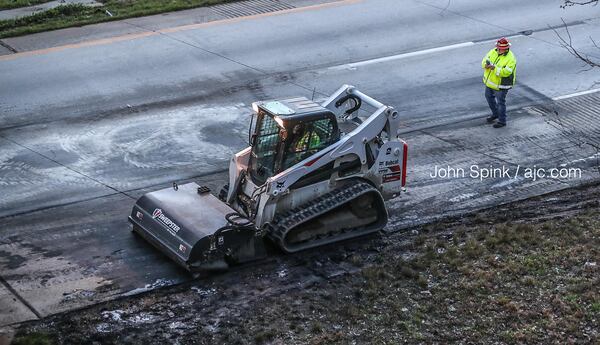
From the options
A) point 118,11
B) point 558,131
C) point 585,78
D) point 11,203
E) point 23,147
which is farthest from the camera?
point 118,11

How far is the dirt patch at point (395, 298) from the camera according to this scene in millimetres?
12484

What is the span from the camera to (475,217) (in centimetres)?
1580

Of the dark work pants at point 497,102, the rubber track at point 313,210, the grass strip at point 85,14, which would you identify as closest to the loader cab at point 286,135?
the rubber track at point 313,210

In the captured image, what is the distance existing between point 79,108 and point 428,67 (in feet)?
23.0

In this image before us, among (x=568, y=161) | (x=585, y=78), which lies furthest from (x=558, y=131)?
(x=585, y=78)

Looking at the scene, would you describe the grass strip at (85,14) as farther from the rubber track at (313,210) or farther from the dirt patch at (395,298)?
the dirt patch at (395,298)

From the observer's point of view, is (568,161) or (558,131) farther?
(558,131)

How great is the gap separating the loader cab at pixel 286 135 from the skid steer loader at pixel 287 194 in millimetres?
13

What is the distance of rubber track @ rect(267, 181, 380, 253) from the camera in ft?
46.2

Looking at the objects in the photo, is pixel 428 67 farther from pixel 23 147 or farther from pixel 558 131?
pixel 23 147

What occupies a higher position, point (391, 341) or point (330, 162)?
point (330, 162)

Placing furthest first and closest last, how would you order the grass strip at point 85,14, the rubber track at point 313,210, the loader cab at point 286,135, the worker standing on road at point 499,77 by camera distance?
1. the grass strip at point 85,14
2. the worker standing on road at point 499,77
3. the loader cab at point 286,135
4. the rubber track at point 313,210

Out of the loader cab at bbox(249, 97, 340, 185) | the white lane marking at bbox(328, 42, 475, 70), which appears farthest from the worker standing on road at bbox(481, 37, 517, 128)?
the loader cab at bbox(249, 97, 340, 185)

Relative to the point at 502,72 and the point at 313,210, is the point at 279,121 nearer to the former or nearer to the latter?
the point at 313,210
